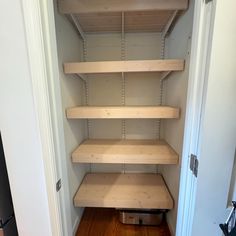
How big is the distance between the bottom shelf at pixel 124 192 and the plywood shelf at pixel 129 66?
1105mm

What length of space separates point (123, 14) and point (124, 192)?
1.58 m

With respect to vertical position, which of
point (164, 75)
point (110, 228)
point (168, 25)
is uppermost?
point (168, 25)

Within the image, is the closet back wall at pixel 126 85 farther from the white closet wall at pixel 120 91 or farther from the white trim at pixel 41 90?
the white trim at pixel 41 90

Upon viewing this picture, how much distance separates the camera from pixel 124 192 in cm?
156

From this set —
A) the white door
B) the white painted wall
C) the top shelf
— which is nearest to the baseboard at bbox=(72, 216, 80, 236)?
the white painted wall

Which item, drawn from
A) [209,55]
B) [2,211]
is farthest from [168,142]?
[2,211]

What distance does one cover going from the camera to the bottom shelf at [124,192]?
4.75 ft

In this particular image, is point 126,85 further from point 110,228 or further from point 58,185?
point 110,228

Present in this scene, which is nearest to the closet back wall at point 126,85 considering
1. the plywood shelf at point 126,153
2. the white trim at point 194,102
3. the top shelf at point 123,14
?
the top shelf at point 123,14

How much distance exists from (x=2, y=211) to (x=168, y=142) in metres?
1.43

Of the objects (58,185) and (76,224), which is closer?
(58,185)

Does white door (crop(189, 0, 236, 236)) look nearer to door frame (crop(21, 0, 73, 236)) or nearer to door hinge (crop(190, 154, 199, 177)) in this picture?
A: door hinge (crop(190, 154, 199, 177))

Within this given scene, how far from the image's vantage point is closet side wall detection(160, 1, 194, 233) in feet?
4.04

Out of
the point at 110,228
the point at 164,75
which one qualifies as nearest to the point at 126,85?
the point at 164,75
